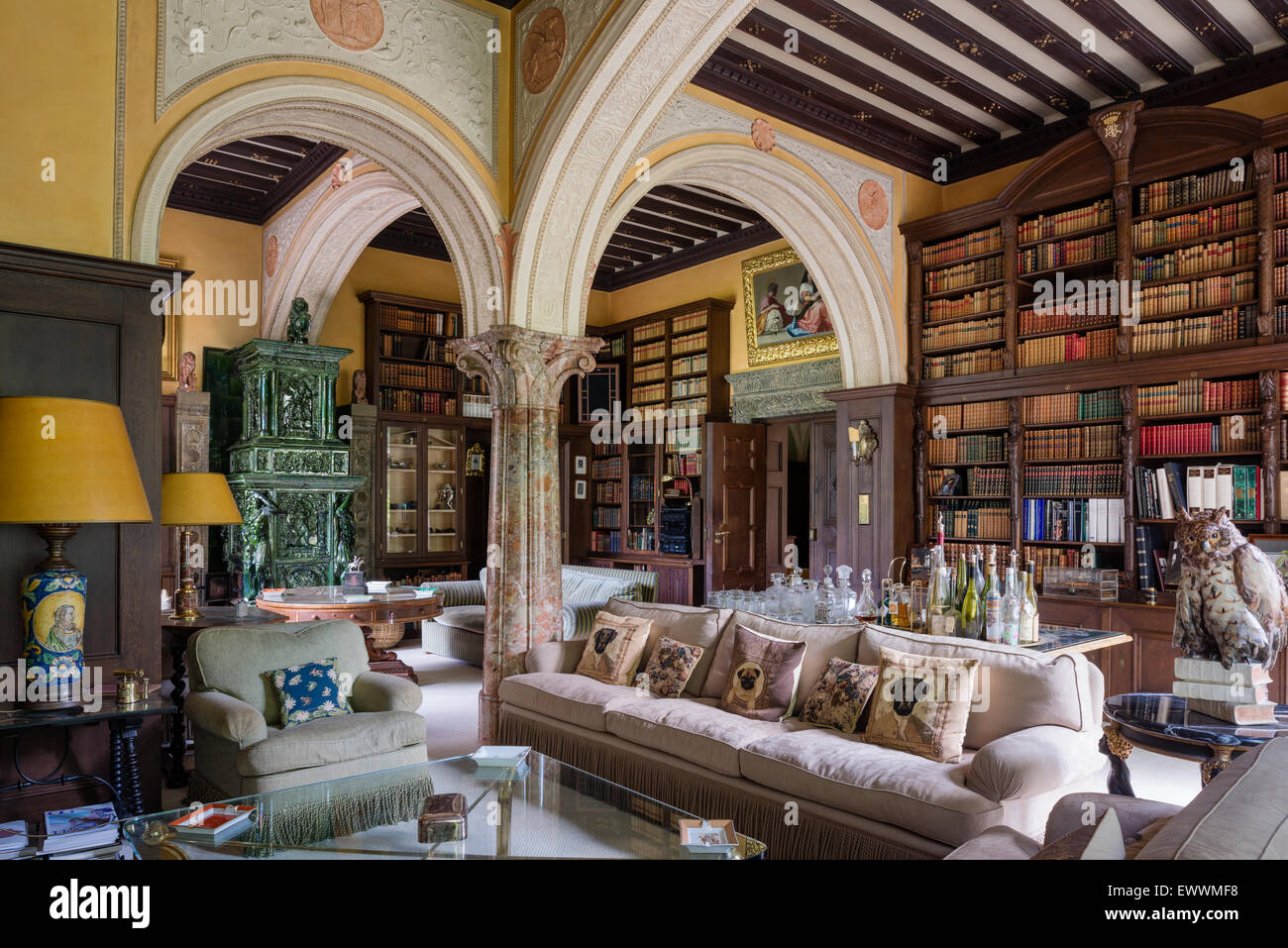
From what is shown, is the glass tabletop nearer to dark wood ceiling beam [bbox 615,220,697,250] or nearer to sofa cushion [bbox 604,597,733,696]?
sofa cushion [bbox 604,597,733,696]

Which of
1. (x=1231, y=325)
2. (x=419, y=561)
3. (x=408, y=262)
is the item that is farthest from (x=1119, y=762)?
(x=408, y=262)

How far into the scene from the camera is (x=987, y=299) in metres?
7.09

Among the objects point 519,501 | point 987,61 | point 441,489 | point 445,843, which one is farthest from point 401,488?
point 445,843

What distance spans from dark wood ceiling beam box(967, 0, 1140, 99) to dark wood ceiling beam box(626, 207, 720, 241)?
4148 millimetres

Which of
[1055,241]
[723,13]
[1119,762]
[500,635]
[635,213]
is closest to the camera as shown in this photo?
[1119,762]

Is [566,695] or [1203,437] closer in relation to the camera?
[566,695]

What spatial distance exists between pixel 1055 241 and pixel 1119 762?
4.86 m

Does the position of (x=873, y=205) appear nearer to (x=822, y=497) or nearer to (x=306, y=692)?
(x=822, y=497)

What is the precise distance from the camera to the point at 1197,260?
19.1ft

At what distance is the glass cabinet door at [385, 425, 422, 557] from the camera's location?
949 cm

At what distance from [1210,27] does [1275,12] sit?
343mm

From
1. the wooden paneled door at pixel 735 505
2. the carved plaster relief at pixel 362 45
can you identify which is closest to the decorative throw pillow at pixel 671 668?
the carved plaster relief at pixel 362 45

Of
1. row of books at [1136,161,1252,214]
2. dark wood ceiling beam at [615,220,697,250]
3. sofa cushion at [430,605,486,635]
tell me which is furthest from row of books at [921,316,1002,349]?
sofa cushion at [430,605,486,635]
